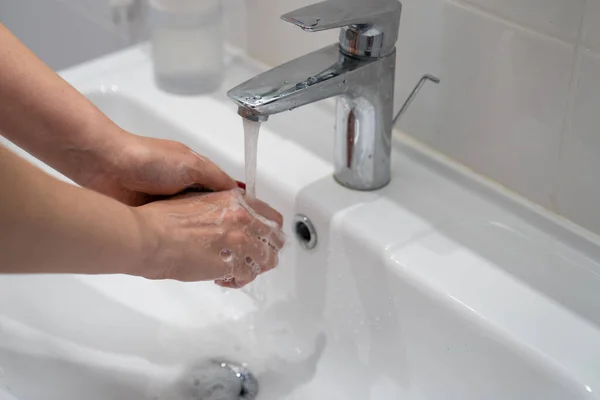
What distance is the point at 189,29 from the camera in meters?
0.73

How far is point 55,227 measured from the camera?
0.39m

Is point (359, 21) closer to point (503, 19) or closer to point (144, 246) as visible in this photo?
point (503, 19)

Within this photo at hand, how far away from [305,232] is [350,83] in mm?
133

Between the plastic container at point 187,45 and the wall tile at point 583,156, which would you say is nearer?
the wall tile at point 583,156

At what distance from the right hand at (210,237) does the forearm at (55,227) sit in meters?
0.03

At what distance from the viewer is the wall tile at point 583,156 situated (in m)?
0.52

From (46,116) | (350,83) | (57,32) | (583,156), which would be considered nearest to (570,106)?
(583,156)

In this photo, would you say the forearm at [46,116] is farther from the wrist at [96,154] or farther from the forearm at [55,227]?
the forearm at [55,227]

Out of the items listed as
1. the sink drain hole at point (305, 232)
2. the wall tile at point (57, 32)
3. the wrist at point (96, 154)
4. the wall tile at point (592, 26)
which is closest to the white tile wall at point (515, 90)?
the wall tile at point (592, 26)

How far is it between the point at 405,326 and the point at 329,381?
0.32 ft

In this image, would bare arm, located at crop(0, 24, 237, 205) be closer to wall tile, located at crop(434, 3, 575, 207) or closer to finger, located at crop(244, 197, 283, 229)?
finger, located at crop(244, 197, 283, 229)

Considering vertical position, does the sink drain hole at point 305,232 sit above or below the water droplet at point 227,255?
below

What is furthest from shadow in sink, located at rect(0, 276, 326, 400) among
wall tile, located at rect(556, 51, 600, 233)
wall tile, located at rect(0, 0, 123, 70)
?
wall tile, located at rect(0, 0, 123, 70)

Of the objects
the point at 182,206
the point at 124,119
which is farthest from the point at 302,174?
the point at 124,119
